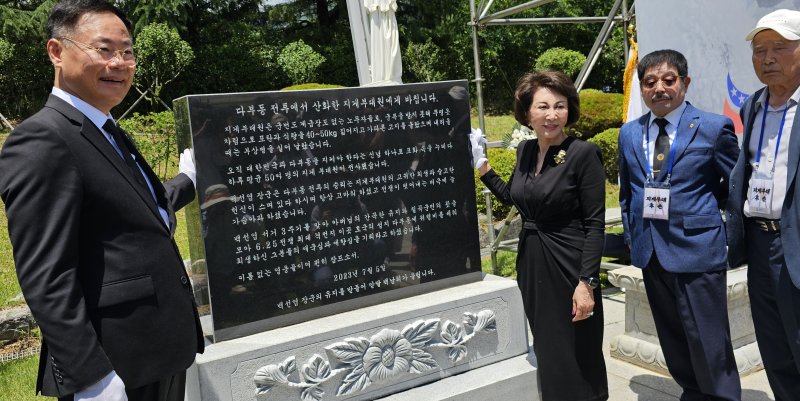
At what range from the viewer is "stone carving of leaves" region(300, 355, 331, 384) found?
310 cm

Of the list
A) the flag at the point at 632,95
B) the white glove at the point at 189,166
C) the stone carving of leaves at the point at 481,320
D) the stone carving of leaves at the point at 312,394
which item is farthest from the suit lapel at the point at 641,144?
the flag at the point at 632,95

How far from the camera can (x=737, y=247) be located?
9.33 feet

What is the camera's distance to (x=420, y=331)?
11.2 ft

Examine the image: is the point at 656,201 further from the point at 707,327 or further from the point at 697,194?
the point at 707,327

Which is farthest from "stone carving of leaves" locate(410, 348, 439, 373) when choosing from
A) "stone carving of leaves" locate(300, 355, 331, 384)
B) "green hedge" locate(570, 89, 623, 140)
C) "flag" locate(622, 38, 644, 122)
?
"green hedge" locate(570, 89, 623, 140)

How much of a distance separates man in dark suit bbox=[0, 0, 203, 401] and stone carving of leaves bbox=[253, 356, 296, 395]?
768 mm

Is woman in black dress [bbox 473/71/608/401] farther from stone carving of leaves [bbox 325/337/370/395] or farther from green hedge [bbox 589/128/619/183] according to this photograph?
green hedge [bbox 589/128/619/183]

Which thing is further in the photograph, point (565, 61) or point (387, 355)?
point (565, 61)

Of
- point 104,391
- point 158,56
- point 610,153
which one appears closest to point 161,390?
point 104,391

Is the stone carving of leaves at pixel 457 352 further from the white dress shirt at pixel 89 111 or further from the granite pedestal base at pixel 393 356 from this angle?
the white dress shirt at pixel 89 111

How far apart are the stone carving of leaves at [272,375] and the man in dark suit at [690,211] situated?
169cm

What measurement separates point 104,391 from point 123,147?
732 millimetres

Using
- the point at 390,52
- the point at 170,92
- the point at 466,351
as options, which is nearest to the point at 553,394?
the point at 466,351

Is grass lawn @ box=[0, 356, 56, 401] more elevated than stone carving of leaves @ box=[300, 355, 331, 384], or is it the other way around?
stone carving of leaves @ box=[300, 355, 331, 384]
